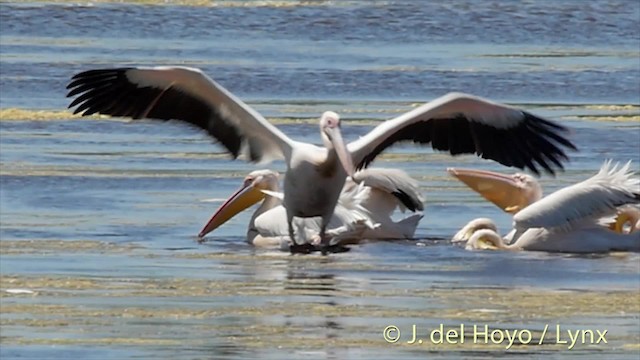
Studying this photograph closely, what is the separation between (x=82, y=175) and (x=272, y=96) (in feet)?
13.5

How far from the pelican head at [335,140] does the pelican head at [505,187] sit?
1363 millimetres

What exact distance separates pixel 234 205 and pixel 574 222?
85.3 inches

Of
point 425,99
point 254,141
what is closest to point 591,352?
point 254,141

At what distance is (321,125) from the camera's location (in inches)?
436

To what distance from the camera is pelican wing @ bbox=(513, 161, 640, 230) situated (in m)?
11.3

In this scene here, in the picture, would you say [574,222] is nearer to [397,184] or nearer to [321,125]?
[397,184]

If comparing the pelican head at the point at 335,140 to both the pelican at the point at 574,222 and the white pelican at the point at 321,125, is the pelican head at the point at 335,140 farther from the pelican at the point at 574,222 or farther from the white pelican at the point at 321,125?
the pelican at the point at 574,222

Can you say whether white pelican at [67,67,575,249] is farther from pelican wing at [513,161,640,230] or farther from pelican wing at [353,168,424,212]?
pelican wing at [353,168,424,212]

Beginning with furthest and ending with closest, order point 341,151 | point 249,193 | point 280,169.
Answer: point 280,169
point 249,193
point 341,151

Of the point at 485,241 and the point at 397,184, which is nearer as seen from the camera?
the point at 485,241

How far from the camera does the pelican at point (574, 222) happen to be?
443 inches

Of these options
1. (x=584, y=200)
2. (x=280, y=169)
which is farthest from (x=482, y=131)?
(x=280, y=169)

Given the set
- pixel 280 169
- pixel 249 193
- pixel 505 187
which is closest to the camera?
pixel 505 187

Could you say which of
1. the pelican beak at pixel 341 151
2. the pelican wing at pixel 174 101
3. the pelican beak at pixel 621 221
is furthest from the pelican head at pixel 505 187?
the pelican beak at pixel 341 151
